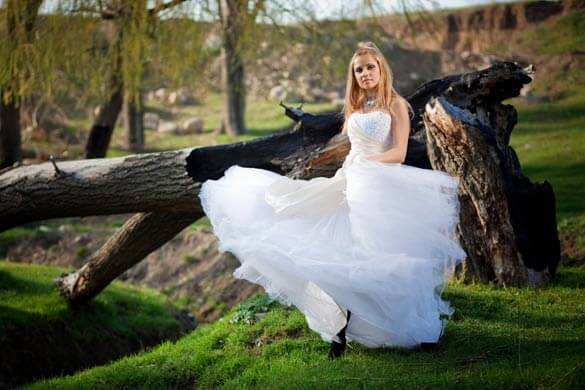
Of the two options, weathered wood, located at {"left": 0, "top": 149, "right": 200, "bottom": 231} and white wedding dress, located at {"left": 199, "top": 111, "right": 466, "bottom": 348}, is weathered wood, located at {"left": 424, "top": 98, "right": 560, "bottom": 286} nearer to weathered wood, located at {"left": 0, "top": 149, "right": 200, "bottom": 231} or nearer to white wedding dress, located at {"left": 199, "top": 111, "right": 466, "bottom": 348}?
white wedding dress, located at {"left": 199, "top": 111, "right": 466, "bottom": 348}

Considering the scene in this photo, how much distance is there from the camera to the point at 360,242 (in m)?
4.80

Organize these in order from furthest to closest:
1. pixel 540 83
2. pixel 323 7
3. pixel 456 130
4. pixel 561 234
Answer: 1. pixel 540 83
2. pixel 323 7
3. pixel 561 234
4. pixel 456 130

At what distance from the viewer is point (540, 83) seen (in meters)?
14.8

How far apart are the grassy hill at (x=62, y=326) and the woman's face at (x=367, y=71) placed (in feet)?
14.4

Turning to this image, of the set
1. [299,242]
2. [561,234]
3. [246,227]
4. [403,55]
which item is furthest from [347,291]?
[403,55]

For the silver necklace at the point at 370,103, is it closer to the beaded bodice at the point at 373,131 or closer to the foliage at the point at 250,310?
the beaded bodice at the point at 373,131

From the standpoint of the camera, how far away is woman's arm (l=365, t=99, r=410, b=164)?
5.14 metres

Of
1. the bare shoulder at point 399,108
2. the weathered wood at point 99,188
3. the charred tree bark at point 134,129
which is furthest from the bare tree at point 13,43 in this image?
the charred tree bark at point 134,129

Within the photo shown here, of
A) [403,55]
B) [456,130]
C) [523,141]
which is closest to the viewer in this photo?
[456,130]

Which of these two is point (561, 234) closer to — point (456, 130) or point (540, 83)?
point (456, 130)

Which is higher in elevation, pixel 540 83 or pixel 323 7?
pixel 323 7

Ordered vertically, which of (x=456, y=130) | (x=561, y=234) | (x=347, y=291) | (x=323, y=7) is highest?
(x=323, y=7)

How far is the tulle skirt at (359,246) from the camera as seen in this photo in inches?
183

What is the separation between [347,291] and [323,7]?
7993 mm
